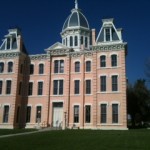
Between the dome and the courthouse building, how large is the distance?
7902 mm

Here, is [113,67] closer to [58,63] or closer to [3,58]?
[58,63]

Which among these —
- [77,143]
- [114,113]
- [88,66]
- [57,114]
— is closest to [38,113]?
[57,114]

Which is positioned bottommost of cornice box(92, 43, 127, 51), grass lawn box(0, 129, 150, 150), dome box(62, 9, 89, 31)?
grass lawn box(0, 129, 150, 150)

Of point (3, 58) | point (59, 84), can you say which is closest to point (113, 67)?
point (59, 84)

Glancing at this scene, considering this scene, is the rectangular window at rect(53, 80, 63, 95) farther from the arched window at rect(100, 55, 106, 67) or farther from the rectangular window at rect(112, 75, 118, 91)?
the rectangular window at rect(112, 75, 118, 91)

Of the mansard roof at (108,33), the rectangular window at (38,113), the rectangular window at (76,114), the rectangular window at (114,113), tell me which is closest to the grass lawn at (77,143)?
the rectangular window at (114,113)

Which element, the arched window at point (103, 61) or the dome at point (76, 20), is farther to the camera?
the dome at point (76, 20)

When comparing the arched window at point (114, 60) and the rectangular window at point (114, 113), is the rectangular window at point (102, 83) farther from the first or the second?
the rectangular window at point (114, 113)

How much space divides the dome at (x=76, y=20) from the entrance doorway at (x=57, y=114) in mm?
15363

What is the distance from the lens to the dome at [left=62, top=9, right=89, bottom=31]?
45.5 m

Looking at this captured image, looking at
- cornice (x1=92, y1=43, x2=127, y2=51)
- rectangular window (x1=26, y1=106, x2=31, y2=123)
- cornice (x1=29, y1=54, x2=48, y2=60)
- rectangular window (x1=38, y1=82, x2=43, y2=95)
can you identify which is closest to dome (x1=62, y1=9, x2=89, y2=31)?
cornice (x1=29, y1=54, x2=48, y2=60)

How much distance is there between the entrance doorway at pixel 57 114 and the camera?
37.4 m

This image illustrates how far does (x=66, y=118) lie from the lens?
36.5 meters

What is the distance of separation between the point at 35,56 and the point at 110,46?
41.1 ft
